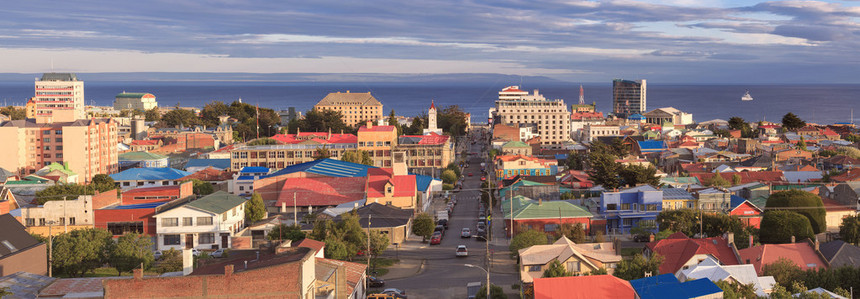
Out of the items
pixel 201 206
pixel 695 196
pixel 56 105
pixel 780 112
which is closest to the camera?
pixel 201 206

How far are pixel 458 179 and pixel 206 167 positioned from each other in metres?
16.8

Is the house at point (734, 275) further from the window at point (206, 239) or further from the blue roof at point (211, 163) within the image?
the blue roof at point (211, 163)

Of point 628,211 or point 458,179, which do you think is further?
point 458,179

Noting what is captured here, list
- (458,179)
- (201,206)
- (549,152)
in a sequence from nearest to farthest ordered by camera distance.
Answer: (201,206), (458,179), (549,152)

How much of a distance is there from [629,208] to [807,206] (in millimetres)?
6885

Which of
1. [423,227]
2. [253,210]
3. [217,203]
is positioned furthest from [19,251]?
[423,227]

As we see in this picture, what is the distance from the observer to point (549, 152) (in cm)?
6875

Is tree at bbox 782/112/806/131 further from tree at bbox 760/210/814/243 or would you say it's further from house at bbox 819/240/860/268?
house at bbox 819/240/860/268

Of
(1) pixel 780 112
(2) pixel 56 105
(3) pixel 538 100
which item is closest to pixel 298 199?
(3) pixel 538 100

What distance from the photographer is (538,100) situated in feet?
317

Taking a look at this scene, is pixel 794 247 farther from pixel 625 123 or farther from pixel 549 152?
pixel 625 123

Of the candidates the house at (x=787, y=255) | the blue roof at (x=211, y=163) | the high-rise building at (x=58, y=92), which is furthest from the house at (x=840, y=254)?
the high-rise building at (x=58, y=92)

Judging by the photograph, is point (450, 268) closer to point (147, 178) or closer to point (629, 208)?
point (629, 208)

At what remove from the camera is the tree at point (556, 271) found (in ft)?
75.9
